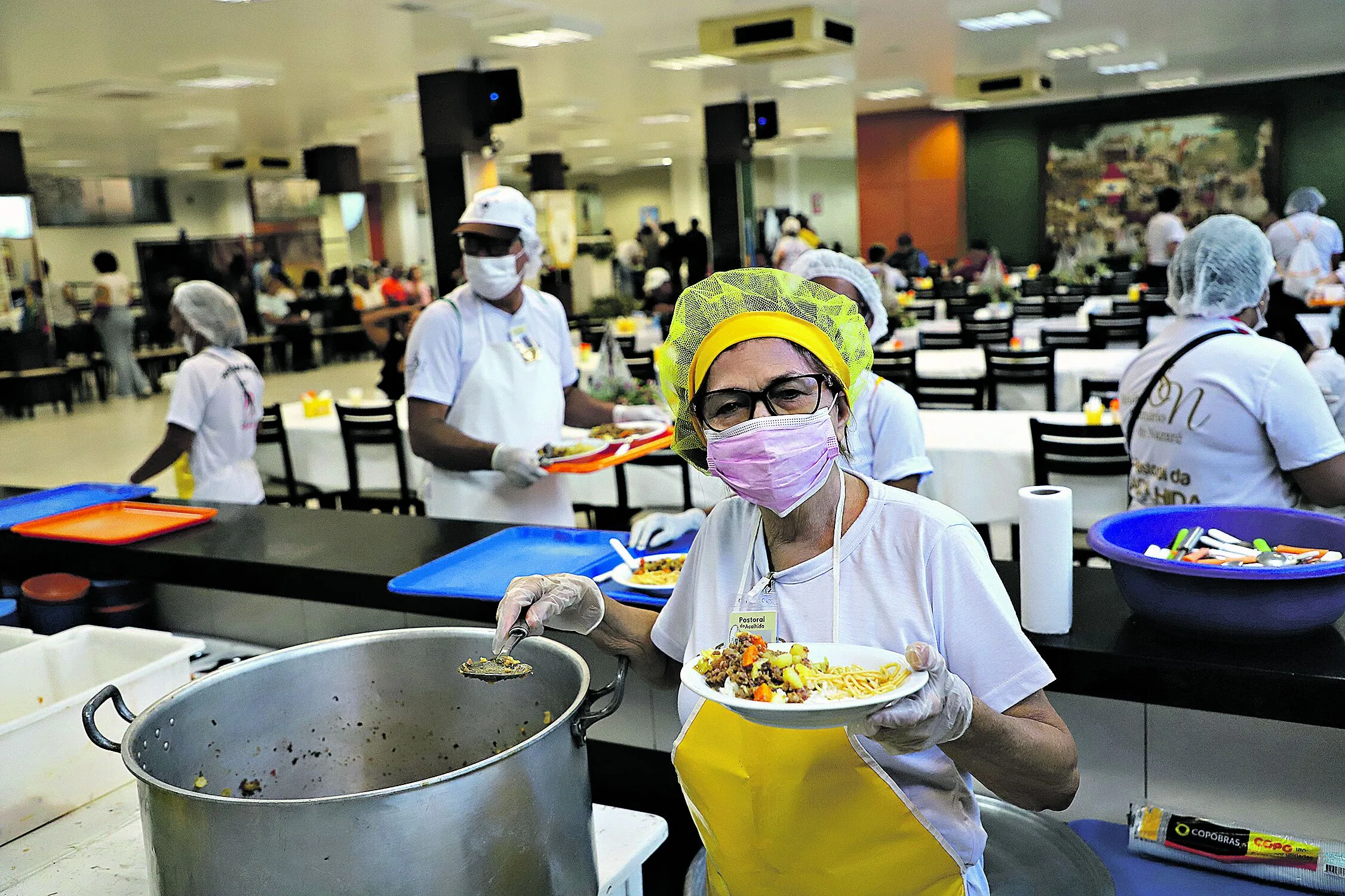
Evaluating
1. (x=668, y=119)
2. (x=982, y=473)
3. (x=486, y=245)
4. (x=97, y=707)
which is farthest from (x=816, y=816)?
(x=668, y=119)

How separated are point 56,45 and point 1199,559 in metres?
8.97

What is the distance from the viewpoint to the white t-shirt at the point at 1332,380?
11.1 feet

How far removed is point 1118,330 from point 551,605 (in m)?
7.20

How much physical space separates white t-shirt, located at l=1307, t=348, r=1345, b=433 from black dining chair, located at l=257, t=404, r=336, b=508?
4.62 metres

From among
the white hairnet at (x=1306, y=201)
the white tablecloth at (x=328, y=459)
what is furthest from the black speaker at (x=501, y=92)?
the white hairnet at (x=1306, y=201)

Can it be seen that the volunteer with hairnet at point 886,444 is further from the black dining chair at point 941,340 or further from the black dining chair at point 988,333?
the black dining chair at point 941,340

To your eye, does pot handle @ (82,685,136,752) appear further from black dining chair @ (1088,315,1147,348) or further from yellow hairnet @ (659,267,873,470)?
black dining chair @ (1088,315,1147,348)

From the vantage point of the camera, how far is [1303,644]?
161 cm

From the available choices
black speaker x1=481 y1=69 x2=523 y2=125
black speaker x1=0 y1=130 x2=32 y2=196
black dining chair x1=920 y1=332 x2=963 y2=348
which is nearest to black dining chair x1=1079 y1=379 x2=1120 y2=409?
black dining chair x1=920 y1=332 x2=963 y2=348

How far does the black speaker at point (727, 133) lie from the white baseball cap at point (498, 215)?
10645 millimetres

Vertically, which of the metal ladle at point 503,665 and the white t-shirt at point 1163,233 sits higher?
the white t-shirt at point 1163,233

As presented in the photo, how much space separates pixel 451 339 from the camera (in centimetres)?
328

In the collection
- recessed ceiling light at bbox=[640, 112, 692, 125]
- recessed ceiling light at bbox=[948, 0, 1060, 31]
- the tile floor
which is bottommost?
the tile floor

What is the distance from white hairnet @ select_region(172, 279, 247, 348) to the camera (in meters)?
4.25
